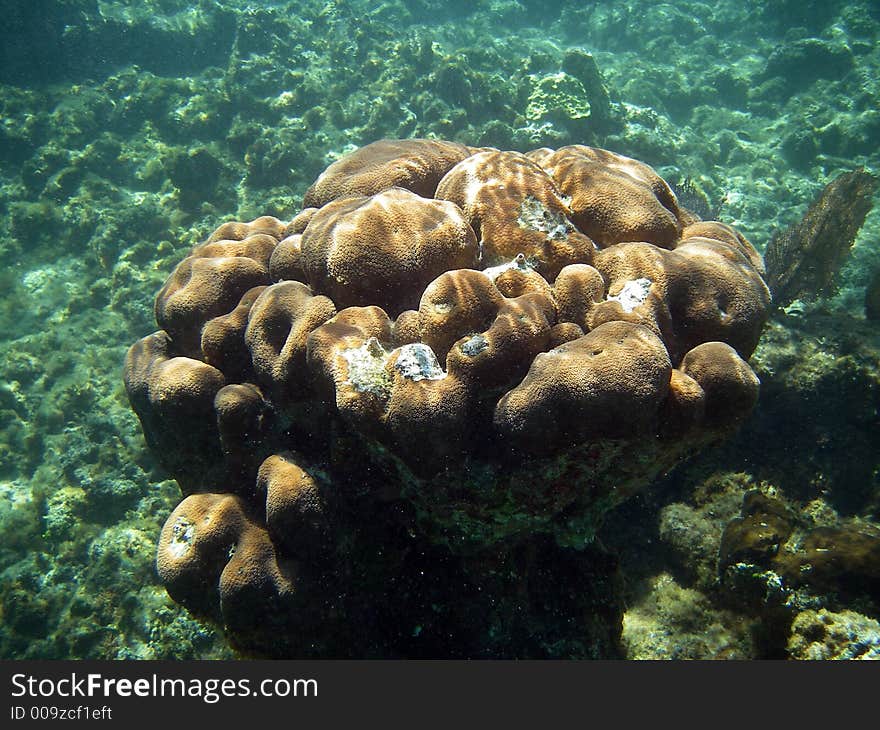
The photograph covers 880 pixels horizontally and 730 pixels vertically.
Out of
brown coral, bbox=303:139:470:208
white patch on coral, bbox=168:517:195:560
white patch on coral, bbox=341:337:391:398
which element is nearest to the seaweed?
brown coral, bbox=303:139:470:208

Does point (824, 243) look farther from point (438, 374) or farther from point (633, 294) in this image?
point (438, 374)

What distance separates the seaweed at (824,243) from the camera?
24.5ft

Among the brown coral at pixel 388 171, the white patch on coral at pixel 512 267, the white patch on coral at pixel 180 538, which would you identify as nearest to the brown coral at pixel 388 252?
the white patch on coral at pixel 512 267

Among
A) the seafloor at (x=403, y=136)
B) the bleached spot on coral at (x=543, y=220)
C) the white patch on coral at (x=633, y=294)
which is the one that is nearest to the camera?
the white patch on coral at (x=633, y=294)

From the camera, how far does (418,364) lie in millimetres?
2682

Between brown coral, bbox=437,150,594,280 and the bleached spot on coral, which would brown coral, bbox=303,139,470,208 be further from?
the bleached spot on coral

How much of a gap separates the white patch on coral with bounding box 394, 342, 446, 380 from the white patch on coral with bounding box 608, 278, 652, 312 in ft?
4.02

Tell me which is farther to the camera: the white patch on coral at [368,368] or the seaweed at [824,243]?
the seaweed at [824,243]

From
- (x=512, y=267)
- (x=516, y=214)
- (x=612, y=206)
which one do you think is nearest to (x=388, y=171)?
(x=516, y=214)

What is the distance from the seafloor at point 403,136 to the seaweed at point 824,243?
450mm

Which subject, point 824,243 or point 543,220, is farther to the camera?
point 824,243

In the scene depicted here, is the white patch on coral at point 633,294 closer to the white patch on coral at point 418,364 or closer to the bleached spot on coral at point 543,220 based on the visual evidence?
the bleached spot on coral at point 543,220

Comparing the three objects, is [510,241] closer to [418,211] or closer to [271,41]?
[418,211]

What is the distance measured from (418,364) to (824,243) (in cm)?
796
